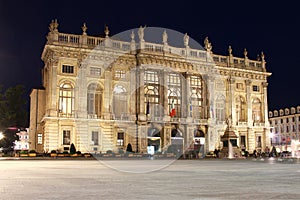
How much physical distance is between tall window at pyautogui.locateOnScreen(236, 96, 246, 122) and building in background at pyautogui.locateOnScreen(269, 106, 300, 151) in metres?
36.6

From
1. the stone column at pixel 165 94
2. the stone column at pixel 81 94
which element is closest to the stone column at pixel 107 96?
the stone column at pixel 81 94

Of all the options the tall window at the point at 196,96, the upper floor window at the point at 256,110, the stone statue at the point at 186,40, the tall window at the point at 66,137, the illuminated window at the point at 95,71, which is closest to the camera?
the tall window at the point at 66,137

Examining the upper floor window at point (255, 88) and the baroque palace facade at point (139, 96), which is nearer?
the baroque palace facade at point (139, 96)

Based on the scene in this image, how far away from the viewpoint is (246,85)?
67188mm

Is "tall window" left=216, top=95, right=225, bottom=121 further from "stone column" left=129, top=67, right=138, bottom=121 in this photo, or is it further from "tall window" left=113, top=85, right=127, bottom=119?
"tall window" left=113, top=85, right=127, bottom=119

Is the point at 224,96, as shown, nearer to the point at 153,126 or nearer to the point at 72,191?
the point at 153,126

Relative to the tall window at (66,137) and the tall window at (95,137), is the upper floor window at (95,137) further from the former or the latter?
the tall window at (66,137)

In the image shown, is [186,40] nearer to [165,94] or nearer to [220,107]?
[165,94]

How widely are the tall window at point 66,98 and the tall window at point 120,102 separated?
6.11 meters

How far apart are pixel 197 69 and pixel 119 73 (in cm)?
1320

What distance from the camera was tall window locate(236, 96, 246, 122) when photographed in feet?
219

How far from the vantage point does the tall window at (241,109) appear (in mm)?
66812

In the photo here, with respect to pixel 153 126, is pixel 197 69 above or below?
above

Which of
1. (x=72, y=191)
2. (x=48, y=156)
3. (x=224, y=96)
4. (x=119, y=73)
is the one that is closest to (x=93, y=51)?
(x=119, y=73)
